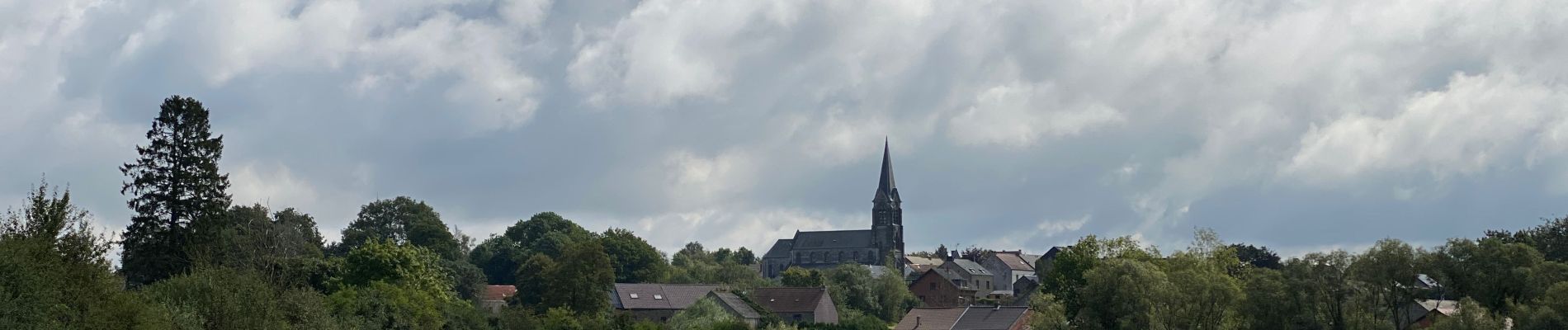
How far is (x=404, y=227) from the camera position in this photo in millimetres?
121688

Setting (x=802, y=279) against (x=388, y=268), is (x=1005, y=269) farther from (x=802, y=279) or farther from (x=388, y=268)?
(x=388, y=268)

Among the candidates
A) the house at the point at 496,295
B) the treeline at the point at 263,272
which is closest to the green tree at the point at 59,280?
the treeline at the point at 263,272

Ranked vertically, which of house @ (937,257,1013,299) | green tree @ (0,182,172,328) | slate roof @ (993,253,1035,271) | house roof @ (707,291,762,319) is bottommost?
green tree @ (0,182,172,328)

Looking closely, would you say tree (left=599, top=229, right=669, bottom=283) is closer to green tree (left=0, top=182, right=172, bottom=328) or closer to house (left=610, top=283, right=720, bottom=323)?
house (left=610, top=283, right=720, bottom=323)

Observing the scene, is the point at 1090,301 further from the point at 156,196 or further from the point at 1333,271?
the point at 156,196

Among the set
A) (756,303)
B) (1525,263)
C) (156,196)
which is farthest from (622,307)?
(1525,263)

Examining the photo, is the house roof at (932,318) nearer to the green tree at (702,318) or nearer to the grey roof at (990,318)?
the grey roof at (990,318)

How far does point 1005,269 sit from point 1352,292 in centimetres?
12203

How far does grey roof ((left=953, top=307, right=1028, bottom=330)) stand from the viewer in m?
87.8

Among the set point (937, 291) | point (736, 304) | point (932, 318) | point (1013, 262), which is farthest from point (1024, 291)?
point (1013, 262)

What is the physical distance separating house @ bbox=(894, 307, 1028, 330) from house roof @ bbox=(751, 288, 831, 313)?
9484 mm

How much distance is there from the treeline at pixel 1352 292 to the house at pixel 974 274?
9671cm

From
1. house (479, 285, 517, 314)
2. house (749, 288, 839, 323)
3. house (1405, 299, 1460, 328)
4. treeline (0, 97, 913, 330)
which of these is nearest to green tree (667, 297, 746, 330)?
treeline (0, 97, 913, 330)

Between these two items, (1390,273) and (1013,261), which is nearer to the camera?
(1390,273)
